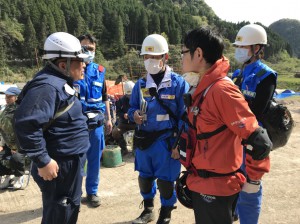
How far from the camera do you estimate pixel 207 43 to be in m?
2.18

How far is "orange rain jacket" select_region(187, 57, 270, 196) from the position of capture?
1965 millimetres

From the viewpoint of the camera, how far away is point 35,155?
7.70 ft

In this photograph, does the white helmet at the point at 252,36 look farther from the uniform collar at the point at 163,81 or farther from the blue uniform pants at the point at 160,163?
the blue uniform pants at the point at 160,163

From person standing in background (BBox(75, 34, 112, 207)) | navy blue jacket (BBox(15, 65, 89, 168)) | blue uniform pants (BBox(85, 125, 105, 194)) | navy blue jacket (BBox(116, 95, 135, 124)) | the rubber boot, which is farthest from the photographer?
the rubber boot

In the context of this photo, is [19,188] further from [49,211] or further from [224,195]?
[224,195]

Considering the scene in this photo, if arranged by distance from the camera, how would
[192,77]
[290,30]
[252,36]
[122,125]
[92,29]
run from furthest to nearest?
A: [290,30], [92,29], [122,125], [252,36], [192,77]

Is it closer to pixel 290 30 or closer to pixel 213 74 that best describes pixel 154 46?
pixel 213 74

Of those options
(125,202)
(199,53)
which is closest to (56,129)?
(199,53)

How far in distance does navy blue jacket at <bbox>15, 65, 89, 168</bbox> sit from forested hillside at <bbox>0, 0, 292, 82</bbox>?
5155 cm

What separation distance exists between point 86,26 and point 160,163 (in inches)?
3382

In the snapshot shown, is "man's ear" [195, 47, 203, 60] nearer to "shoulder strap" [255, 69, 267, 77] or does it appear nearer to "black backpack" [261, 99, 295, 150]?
"shoulder strap" [255, 69, 267, 77]

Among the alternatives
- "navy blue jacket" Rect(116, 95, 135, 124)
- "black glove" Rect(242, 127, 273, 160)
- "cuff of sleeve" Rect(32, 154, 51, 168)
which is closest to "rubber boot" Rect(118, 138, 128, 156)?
"navy blue jacket" Rect(116, 95, 135, 124)

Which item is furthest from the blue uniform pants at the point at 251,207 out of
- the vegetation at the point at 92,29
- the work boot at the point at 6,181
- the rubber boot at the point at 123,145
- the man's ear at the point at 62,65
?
the vegetation at the point at 92,29

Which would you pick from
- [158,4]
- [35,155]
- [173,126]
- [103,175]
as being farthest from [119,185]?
[158,4]
